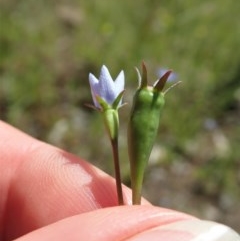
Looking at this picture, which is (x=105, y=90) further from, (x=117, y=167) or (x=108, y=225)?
(x=108, y=225)

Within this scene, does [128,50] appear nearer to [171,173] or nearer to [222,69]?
[222,69]

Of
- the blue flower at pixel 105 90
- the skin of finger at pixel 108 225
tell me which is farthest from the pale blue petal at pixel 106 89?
the skin of finger at pixel 108 225

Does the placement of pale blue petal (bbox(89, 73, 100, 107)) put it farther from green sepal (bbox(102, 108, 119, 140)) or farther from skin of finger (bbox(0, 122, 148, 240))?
skin of finger (bbox(0, 122, 148, 240))

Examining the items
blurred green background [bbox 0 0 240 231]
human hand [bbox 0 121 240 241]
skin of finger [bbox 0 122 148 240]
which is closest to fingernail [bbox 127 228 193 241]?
human hand [bbox 0 121 240 241]

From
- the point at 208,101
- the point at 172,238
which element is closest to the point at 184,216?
the point at 172,238

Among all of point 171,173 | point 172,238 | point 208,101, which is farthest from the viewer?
point 208,101

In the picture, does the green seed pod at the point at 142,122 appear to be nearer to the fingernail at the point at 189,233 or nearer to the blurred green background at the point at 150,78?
the fingernail at the point at 189,233
